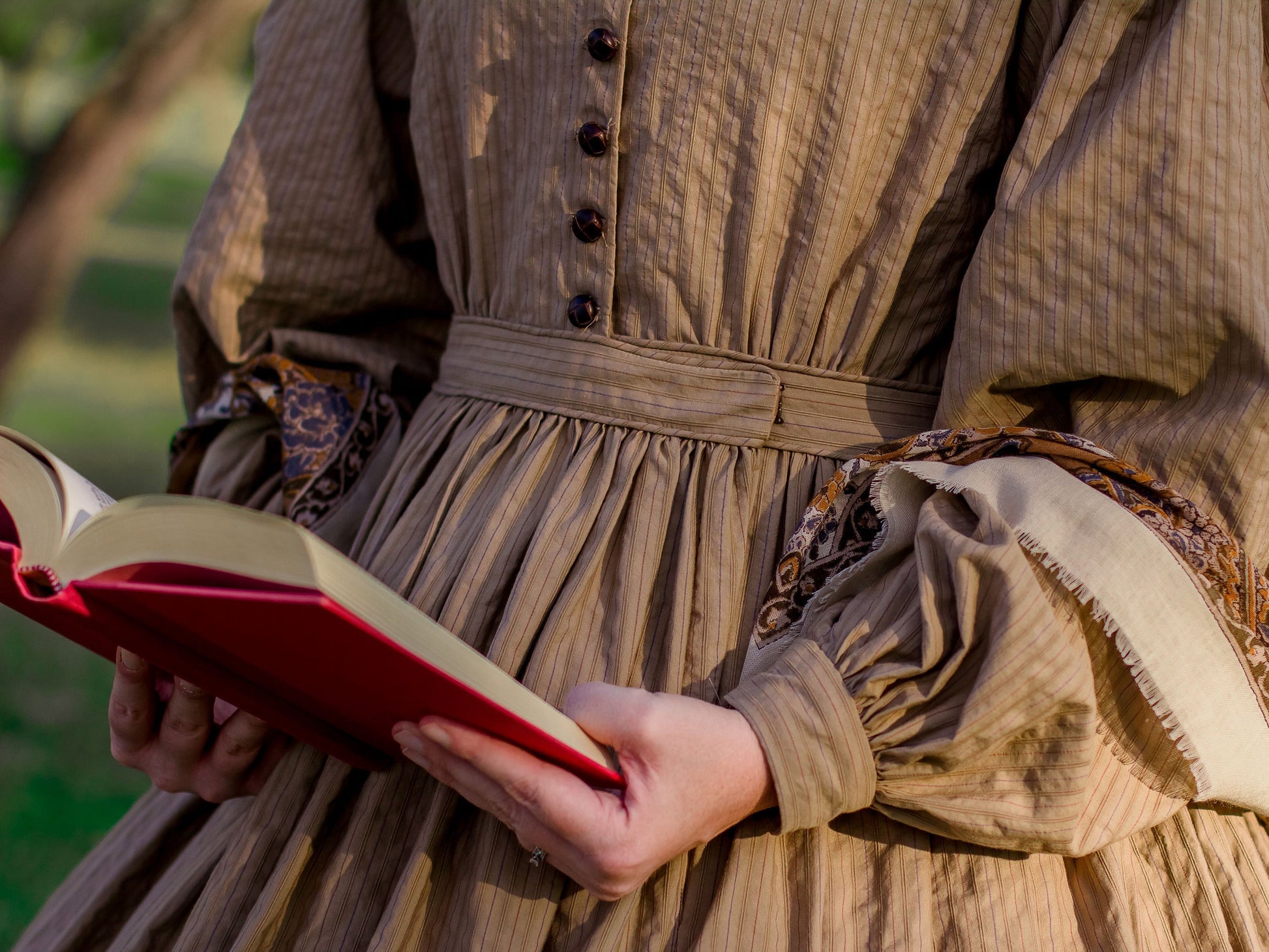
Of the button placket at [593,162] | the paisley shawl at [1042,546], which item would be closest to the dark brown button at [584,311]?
the button placket at [593,162]

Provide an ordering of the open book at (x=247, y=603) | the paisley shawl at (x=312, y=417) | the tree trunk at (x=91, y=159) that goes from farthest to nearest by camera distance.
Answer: the tree trunk at (x=91, y=159) → the paisley shawl at (x=312, y=417) → the open book at (x=247, y=603)

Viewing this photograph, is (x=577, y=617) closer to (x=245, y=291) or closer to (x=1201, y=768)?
(x=1201, y=768)

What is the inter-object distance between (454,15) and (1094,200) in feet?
1.85

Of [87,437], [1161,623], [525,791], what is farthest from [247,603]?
[87,437]

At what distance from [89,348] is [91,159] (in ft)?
1.68

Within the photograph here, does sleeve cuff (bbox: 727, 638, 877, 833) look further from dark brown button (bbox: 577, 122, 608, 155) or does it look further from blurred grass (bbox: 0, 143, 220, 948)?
blurred grass (bbox: 0, 143, 220, 948)

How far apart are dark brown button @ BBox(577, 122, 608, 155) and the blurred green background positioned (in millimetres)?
2114

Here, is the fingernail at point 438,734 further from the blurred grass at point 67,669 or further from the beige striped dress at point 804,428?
the blurred grass at point 67,669

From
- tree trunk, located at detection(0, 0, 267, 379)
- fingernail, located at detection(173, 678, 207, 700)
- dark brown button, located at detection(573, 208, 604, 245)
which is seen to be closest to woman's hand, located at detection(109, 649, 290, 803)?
fingernail, located at detection(173, 678, 207, 700)

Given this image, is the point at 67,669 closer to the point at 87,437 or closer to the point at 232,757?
the point at 87,437

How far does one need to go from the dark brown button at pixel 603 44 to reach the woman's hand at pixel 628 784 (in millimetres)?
491

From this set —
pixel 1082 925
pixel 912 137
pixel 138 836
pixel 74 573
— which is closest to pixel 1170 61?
pixel 912 137

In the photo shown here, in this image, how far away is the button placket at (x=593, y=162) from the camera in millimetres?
805

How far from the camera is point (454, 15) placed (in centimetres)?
91
